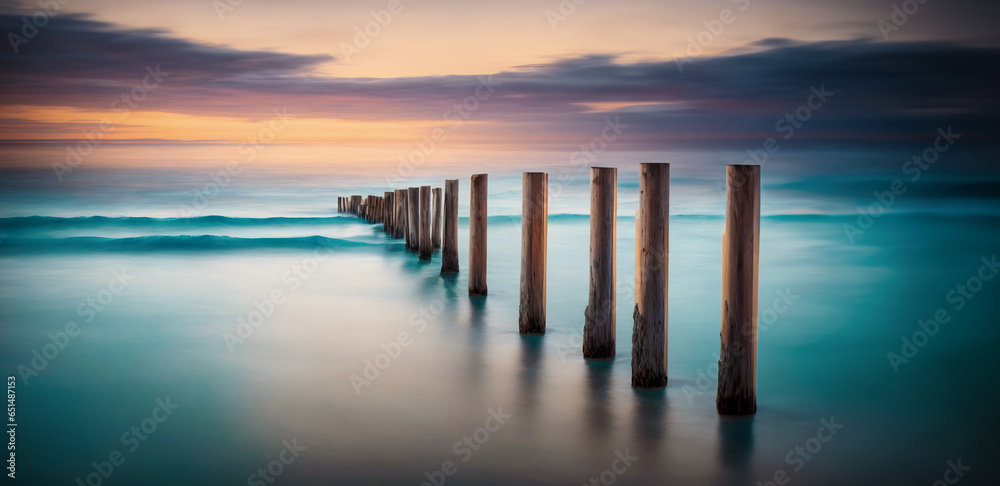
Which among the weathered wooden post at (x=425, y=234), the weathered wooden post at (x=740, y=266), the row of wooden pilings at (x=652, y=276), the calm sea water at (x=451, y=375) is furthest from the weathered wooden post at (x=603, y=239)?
the weathered wooden post at (x=425, y=234)

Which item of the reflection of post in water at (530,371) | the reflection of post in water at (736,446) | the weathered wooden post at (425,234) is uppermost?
the weathered wooden post at (425,234)

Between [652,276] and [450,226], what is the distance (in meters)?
5.97

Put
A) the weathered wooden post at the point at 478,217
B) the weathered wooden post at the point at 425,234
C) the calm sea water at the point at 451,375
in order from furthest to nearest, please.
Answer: the weathered wooden post at the point at 425,234
the weathered wooden post at the point at 478,217
the calm sea water at the point at 451,375

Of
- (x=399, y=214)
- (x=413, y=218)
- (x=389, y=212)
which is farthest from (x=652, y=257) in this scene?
(x=389, y=212)

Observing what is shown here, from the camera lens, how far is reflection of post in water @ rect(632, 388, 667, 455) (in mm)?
4926

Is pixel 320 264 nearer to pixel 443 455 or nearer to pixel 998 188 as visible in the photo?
pixel 443 455

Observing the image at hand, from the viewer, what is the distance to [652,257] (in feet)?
18.1

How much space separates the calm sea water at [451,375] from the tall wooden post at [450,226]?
397 millimetres

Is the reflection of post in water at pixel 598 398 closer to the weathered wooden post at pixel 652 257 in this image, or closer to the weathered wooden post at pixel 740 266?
the weathered wooden post at pixel 652 257

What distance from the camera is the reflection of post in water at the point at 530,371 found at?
5727mm

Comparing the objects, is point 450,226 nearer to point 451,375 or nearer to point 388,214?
point 451,375

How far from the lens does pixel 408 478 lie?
171 inches

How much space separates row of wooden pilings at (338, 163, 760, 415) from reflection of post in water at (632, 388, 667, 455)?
0.13 m

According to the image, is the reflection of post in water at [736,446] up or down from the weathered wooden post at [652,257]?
down
